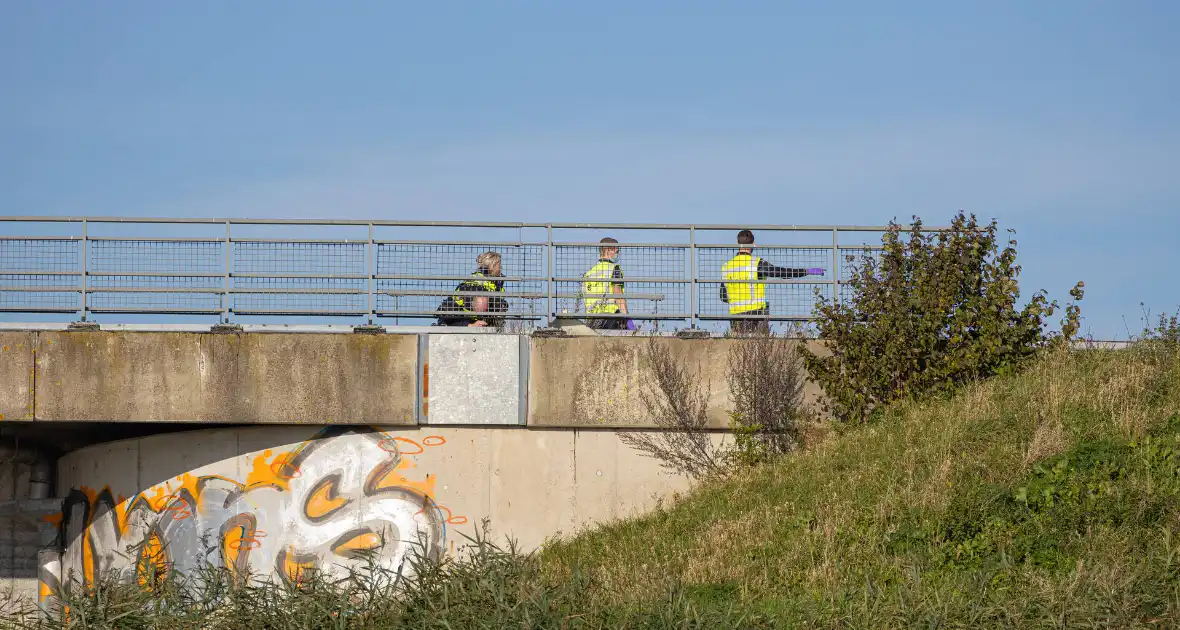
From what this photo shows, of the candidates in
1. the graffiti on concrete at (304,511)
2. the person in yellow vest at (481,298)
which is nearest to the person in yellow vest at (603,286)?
the person in yellow vest at (481,298)

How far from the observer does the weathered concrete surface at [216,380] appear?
1557cm

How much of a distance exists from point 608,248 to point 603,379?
1737 millimetres

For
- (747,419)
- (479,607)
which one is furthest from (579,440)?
(479,607)

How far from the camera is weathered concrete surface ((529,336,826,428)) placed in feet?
52.2

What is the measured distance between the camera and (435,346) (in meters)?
15.8

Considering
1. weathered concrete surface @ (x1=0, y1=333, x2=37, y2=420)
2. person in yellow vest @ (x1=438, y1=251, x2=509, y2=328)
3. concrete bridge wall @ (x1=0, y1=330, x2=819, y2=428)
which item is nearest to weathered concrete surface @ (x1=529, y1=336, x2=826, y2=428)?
concrete bridge wall @ (x1=0, y1=330, x2=819, y2=428)

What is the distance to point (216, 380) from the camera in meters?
15.7

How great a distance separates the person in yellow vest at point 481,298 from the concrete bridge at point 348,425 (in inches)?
20.5

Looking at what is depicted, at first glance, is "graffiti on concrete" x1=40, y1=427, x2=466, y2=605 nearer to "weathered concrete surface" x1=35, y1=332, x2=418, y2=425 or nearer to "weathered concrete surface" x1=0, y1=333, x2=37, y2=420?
"weathered concrete surface" x1=35, y1=332, x2=418, y2=425

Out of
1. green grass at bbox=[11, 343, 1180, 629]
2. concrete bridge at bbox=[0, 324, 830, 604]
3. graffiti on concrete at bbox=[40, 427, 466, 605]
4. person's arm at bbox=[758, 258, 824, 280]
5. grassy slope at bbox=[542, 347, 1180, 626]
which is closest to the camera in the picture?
green grass at bbox=[11, 343, 1180, 629]

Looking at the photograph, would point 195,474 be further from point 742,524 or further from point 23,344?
point 742,524

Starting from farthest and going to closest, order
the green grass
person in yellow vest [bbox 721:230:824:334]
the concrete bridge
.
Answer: person in yellow vest [bbox 721:230:824:334] → the concrete bridge → the green grass

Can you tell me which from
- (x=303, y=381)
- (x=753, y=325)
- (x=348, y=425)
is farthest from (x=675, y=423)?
(x=303, y=381)

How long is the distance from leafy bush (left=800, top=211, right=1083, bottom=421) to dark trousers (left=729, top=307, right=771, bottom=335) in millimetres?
601
